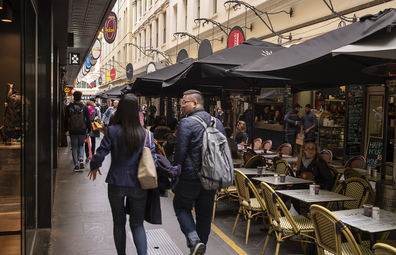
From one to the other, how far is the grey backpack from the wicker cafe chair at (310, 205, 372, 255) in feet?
3.13

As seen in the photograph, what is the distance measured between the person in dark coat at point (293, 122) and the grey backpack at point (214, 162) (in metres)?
9.94

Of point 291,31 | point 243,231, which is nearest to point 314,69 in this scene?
point 243,231

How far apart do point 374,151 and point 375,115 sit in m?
1.26

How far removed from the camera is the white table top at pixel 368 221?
12.1 ft

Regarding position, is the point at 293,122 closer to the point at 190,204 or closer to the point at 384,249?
the point at 190,204

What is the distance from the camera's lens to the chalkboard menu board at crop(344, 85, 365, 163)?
12.0 metres

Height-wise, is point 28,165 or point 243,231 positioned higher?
point 28,165

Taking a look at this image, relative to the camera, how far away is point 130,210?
4121 millimetres

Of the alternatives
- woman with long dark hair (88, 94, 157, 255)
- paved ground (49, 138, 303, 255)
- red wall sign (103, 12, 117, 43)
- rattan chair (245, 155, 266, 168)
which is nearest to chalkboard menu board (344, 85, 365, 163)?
rattan chair (245, 155, 266, 168)

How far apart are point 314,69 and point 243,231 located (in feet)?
9.51

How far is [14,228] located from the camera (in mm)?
4371

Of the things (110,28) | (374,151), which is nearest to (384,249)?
(374,151)

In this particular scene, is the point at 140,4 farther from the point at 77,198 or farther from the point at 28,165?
the point at 28,165

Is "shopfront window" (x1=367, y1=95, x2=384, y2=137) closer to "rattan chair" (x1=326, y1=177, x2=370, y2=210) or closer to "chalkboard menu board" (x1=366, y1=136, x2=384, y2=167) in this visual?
"chalkboard menu board" (x1=366, y1=136, x2=384, y2=167)
